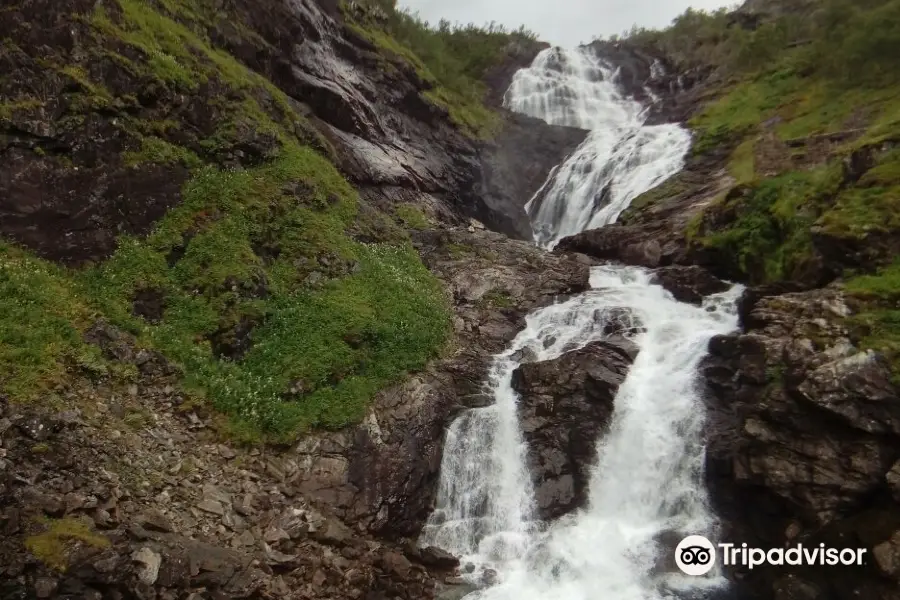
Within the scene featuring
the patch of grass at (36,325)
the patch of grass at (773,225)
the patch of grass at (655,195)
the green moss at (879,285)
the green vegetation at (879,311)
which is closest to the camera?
the patch of grass at (36,325)

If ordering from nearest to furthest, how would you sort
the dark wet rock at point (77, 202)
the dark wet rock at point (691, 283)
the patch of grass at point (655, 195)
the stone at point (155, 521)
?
the stone at point (155, 521) → the dark wet rock at point (77, 202) → the dark wet rock at point (691, 283) → the patch of grass at point (655, 195)

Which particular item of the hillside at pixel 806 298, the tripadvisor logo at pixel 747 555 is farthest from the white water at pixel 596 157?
the tripadvisor logo at pixel 747 555

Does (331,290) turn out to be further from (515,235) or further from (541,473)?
(515,235)

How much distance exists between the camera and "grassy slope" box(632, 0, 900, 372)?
1486 cm

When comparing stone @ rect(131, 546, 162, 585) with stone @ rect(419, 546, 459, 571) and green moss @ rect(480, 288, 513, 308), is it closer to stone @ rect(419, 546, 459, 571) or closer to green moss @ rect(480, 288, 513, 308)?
stone @ rect(419, 546, 459, 571)

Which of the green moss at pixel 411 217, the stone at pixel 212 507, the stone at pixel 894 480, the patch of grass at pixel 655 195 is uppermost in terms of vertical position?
the patch of grass at pixel 655 195

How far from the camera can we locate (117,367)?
12.2 metres

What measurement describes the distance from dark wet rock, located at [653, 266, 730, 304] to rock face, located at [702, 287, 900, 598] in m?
4.94

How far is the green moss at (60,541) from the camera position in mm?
8125

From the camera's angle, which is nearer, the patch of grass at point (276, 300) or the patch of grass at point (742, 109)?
the patch of grass at point (276, 300)

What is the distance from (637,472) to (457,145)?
2798cm

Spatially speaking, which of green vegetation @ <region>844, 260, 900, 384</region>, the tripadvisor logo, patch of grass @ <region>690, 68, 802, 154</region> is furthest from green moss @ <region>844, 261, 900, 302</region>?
patch of grass @ <region>690, 68, 802, 154</region>

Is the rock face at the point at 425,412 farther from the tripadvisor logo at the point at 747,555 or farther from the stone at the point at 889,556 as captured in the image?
the stone at the point at 889,556

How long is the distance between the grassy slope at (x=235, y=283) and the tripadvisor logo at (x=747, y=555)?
804 centimetres
